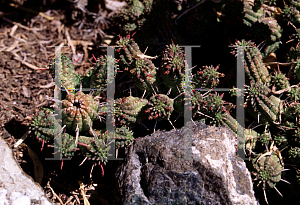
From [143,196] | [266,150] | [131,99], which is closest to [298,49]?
[266,150]

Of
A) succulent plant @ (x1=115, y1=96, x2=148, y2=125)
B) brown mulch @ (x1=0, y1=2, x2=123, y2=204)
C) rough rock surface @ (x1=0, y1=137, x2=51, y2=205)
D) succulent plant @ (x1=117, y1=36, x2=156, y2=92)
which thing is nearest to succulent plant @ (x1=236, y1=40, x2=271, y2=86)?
succulent plant @ (x1=117, y1=36, x2=156, y2=92)

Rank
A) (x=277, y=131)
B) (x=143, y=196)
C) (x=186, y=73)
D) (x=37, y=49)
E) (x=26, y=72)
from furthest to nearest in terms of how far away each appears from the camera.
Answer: (x=37, y=49) → (x=26, y=72) → (x=277, y=131) → (x=186, y=73) → (x=143, y=196)

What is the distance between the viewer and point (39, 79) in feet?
12.0

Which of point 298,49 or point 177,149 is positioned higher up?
point 298,49

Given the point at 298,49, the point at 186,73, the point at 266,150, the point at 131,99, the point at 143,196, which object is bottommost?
the point at 143,196

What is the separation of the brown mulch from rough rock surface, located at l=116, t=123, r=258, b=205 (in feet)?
2.20

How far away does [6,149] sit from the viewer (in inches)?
108

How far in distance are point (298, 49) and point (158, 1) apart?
1651 millimetres

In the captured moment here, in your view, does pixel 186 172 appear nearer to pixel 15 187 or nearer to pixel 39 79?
pixel 15 187

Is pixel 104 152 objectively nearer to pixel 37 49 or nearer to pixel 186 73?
pixel 186 73

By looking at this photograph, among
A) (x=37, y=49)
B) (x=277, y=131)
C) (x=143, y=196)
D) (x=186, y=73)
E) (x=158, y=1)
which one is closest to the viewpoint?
(x=143, y=196)

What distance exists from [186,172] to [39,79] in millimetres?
2308

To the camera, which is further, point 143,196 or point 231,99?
point 231,99

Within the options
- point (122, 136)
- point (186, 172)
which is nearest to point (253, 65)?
point (186, 172)
